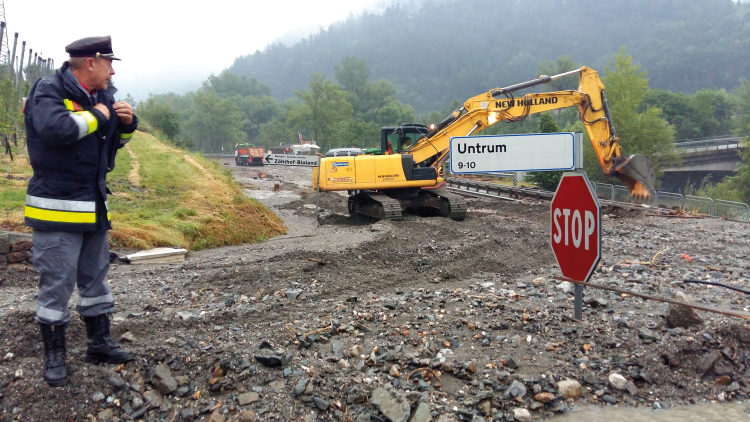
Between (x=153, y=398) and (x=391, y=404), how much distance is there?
152 cm

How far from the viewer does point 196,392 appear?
11.5 feet

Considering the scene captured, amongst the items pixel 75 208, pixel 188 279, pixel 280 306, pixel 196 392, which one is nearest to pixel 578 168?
pixel 280 306

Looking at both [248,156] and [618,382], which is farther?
[248,156]

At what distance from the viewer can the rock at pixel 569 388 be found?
3.82 meters

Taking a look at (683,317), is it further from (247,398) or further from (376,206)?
(376,206)

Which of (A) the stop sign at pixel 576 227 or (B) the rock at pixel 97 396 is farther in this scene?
(A) the stop sign at pixel 576 227

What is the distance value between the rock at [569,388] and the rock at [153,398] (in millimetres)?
2734

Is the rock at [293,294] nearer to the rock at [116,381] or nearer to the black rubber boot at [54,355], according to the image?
the rock at [116,381]

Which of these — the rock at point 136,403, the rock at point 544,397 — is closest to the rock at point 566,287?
the rock at point 544,397

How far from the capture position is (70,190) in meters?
3.35

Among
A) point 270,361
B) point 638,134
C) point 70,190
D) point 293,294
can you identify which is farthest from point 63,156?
point 638,134

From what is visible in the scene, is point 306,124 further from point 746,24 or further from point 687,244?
point 746,24

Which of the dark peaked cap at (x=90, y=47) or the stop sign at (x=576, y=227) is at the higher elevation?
the dark peaked cap at (x=90, y=47)

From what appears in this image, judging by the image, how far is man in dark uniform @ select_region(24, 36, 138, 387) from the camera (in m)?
3.26
